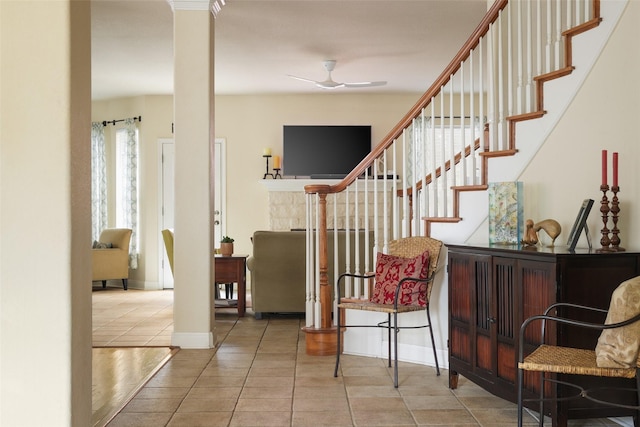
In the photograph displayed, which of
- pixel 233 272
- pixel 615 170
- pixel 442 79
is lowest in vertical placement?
pixel 233 272

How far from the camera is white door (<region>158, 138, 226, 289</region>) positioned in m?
9.84

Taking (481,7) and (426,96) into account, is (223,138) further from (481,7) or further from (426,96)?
(426,96)

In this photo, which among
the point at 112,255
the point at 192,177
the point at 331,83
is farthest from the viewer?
the point at 112,255

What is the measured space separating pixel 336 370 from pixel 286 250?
8.05 ft

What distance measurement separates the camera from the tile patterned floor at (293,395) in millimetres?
3428

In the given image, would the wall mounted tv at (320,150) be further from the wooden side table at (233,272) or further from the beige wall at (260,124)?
the wooden side table at (233,272)

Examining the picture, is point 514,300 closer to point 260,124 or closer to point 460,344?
point 460,344

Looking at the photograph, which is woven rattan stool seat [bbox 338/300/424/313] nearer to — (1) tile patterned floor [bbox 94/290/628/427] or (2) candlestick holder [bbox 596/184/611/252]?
(1) tile patterned floor [bbox 94/290/628/427]

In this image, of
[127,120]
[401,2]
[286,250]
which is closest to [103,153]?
[127,120]

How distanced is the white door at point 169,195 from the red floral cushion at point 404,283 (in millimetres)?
5616

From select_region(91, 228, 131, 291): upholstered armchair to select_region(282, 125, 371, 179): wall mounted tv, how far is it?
7.96 feet

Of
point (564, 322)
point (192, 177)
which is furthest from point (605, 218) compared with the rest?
point (192, 177)

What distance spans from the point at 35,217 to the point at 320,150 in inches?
293

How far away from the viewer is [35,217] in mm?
2420
